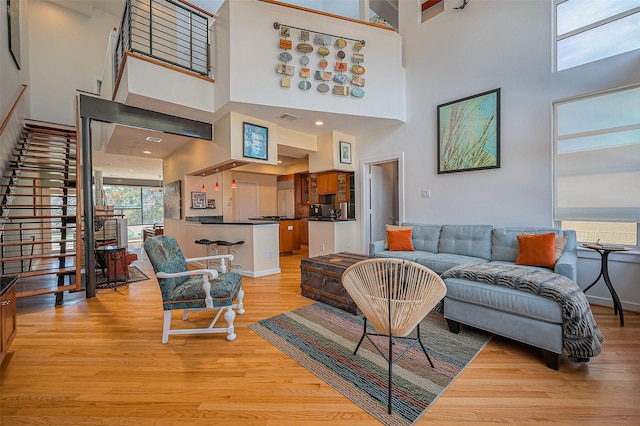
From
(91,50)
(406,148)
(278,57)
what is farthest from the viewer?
(91,50)

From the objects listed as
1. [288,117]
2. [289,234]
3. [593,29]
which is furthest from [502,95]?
[289,234]

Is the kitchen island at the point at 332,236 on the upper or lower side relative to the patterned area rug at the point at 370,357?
upper

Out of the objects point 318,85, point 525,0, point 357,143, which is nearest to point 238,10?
point 318,85

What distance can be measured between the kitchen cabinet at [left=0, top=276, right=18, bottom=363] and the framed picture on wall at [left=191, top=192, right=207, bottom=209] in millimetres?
4172

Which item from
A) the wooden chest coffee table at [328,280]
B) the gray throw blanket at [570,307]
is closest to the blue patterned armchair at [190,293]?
the wooden chest coffee table at [328,280]

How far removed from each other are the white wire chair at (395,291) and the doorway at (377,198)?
3921 mm

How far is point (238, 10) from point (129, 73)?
1705 mm

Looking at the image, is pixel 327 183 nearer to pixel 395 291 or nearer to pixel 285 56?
pixel 285 56

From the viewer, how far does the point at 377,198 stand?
580cm

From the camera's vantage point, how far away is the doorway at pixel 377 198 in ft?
18.4

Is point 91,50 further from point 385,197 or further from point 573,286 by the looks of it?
point 573,286

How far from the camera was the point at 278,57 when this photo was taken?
4004 mm

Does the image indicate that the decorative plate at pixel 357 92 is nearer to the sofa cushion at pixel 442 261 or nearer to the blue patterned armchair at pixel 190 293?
the sofa cushion at pixel 442 261

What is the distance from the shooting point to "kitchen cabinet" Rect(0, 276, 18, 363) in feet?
6.16
